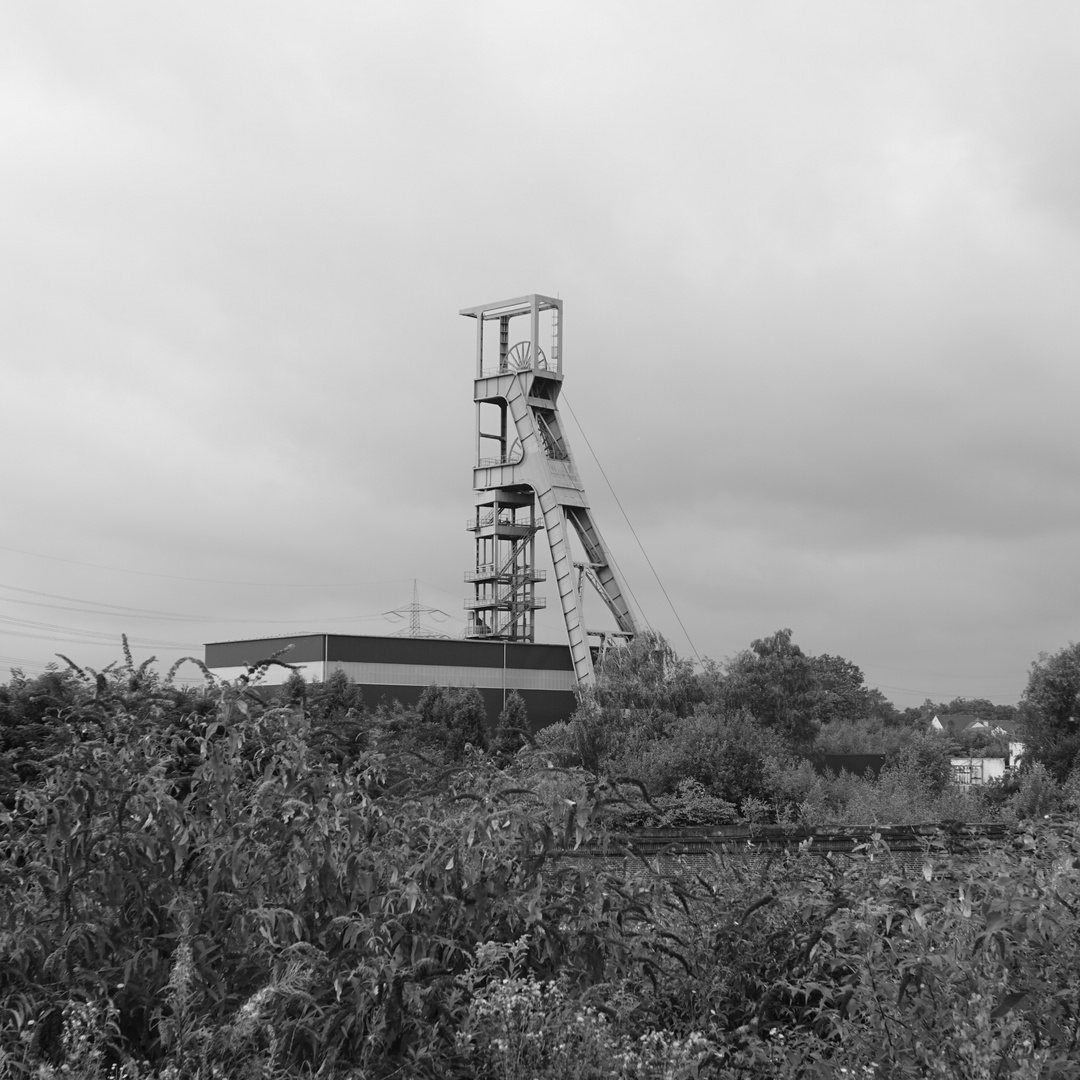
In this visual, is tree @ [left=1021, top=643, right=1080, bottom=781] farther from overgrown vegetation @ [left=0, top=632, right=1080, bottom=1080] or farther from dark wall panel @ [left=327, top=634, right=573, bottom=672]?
overgrown vegetation @ [left=0, top=632, right=1080, bottom=1080]

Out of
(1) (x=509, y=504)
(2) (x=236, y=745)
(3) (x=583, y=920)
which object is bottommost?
(3) (x=583, y=920)

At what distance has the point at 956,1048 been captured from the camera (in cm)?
376

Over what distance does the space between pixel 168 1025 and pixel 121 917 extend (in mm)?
705

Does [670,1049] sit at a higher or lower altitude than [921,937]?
lower

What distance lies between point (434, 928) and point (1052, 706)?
50617 mm

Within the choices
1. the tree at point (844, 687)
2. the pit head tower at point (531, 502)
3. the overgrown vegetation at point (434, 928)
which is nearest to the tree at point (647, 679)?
the pit head tower at point (531, 502)

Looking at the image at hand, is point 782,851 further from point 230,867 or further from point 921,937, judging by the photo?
point 230,867

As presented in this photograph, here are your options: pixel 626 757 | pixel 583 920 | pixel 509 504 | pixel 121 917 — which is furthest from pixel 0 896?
pixel 509 504

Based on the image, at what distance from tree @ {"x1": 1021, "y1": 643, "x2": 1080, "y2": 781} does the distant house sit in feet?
3.21

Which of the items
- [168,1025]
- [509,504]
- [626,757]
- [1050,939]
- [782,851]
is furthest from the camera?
[509,504]

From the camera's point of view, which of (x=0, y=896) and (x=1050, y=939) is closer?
(x=1050, y=939)

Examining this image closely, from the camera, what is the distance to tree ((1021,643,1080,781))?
49.9 meters

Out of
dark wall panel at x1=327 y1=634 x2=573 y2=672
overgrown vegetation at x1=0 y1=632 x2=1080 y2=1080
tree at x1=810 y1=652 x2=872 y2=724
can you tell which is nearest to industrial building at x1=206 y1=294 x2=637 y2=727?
dark wall panel at x1=327 y1=634 x2=573 y2=672

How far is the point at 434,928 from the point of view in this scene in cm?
451
